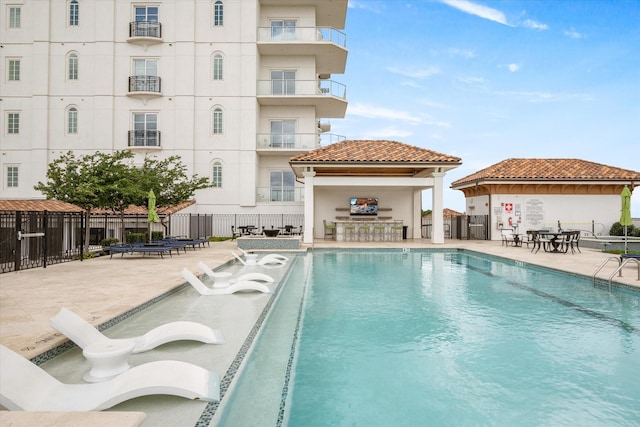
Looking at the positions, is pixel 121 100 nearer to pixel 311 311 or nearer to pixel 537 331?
pixel 311 311

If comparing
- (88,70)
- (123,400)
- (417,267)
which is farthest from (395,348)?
(88,70)

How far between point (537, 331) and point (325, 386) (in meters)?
3.40

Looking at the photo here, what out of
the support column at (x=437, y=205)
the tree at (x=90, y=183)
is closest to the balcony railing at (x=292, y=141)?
Result: the support column at (x=437, y=205)

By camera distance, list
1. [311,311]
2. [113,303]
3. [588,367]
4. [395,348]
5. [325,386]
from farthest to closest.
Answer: [311,311] → [113,303] → [395,348] → [588,367] → [325,386]

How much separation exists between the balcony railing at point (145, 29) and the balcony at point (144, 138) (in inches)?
237

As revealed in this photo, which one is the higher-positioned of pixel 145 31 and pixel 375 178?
pixel 145 31

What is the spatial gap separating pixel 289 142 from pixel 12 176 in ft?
58.1

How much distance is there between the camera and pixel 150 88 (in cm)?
2644

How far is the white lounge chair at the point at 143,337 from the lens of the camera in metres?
4.00

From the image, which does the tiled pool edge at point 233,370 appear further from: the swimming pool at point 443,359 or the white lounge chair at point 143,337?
the white lounge chair at point 143,337

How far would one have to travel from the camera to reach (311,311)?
269 inches

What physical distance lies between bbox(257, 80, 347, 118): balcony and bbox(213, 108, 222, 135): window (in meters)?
2.69

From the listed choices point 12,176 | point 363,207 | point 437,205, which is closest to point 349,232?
point 363,207

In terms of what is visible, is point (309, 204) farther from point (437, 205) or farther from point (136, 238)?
point (136, 238)
